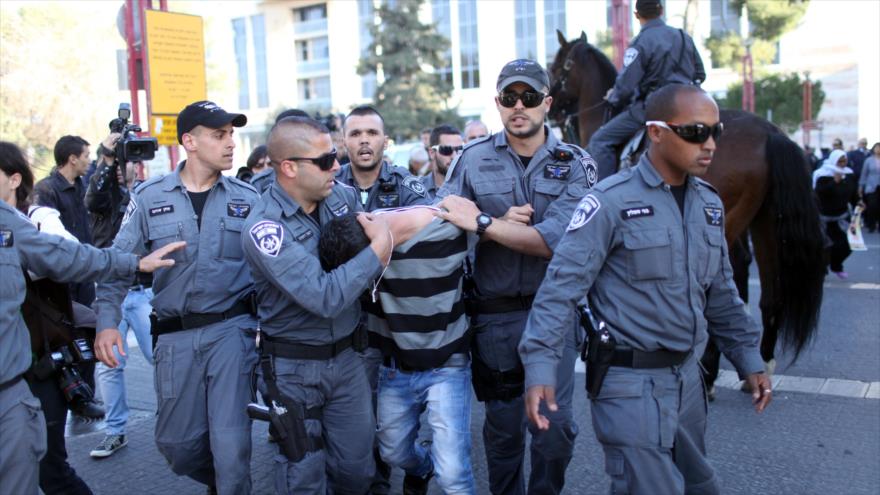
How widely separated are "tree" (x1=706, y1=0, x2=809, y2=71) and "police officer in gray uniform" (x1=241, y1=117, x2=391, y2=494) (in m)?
32.9

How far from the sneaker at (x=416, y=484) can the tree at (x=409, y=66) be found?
3615 cm

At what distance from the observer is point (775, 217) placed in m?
6.08

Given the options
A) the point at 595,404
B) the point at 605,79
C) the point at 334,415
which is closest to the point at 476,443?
the point at 334,415

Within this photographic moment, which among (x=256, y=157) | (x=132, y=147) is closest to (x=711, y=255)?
(x=132, y=147)

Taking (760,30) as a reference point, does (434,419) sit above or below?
below

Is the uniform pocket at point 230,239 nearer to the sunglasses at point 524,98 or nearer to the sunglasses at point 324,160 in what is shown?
the sunglasses at point 324,160

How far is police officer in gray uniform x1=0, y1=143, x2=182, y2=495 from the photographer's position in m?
2.95

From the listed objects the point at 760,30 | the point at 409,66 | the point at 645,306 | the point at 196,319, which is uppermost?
the point at 409,66

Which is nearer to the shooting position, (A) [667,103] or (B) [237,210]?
(A) [667,103]

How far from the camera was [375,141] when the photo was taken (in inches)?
182

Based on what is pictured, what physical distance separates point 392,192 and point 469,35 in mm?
50814

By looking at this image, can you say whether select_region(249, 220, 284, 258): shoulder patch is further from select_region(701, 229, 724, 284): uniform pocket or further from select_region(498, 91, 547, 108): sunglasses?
select_region(701, 229, 724, 284): uniform pocket

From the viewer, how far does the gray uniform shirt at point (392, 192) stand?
15.0 ft

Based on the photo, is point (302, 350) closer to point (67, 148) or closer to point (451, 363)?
point (451, 363)
